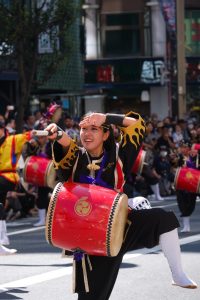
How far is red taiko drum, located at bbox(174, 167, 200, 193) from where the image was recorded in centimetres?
1381

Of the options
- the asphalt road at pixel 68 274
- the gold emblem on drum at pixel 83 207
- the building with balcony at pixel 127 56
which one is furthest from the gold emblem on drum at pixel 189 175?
the building with balcony at pixel 127 56

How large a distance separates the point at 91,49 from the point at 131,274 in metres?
33.6

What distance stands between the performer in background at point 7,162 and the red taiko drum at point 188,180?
8.64ft

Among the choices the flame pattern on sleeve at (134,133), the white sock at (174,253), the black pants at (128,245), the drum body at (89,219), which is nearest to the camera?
the drum body at (89,219)

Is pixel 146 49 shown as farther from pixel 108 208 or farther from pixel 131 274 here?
pixel 108 208

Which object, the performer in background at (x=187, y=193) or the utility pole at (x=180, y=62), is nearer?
the performer in background at (x=187, y=193)

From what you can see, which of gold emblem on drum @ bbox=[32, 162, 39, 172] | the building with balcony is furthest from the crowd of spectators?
the building with balcony

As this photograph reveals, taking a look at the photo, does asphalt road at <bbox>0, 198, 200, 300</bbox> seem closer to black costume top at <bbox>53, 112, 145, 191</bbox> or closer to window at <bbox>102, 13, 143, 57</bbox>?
black costume top at <bbox>53, 112, 145, 191</bbox>

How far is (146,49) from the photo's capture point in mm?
43062

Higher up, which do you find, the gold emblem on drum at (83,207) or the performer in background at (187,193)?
the gold emblem on drum at (83,207)

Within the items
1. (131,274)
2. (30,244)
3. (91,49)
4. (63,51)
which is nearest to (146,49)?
(91,49)

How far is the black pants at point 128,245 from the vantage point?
6.35m

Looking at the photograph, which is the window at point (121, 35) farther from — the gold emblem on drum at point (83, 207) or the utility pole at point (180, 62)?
the gold emblem on drum at point (83, 207)

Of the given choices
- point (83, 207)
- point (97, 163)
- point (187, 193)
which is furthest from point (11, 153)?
point (83, 207)
